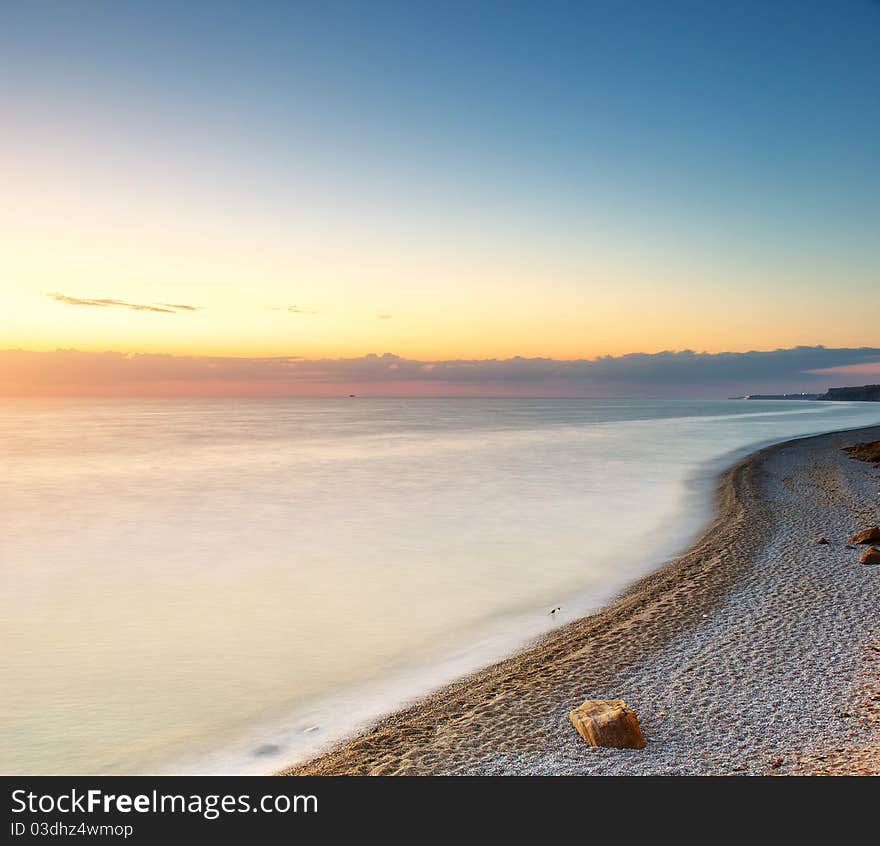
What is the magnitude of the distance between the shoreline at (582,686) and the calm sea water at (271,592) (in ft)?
2.82

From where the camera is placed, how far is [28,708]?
10.1 metres

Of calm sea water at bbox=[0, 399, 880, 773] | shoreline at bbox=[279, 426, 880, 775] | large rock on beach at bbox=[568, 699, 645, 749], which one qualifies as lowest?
calm sea water at bbox=[0, 399, 880, 773]

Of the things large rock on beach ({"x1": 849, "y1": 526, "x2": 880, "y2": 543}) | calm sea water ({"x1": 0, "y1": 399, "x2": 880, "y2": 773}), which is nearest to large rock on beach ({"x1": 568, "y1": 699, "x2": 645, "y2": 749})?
calm sea water ({"x1": 0, "y1": 399, "x2": 880, "y2": 773})

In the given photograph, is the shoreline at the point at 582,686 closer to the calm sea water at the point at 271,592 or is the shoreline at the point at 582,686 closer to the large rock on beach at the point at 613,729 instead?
the large rock on beach at the point at 613,729

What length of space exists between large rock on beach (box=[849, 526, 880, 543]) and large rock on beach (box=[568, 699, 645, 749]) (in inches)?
524

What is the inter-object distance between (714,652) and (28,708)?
1124 centimetres

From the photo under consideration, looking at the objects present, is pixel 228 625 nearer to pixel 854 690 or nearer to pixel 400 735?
pixel 400 735

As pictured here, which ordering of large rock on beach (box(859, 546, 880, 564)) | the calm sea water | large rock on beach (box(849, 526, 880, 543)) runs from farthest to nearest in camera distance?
large rock on beach (box(849, 526, 880, 543)), large rock on beach (box(859, 546, 880, 564)), the calm sea water

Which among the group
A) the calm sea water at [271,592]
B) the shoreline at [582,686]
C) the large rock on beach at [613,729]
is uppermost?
the large rock on beach at [613,729]

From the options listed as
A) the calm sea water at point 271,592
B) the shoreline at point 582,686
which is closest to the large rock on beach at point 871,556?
the shoreline at point 582,686

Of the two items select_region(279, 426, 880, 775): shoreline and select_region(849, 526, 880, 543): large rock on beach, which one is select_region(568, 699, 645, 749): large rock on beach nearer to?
select_region(279, 426, 880, 775): shoreline

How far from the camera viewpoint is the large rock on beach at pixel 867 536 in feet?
56.1

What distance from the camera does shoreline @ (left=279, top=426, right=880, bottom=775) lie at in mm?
7316
